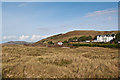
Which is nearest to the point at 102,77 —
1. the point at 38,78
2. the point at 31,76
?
the point at 38,78

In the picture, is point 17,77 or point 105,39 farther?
point 105,39

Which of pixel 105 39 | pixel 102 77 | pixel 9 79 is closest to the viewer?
pixel 9 79

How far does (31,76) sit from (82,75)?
3.49m

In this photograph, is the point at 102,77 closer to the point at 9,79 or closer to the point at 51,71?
the point at 51,71

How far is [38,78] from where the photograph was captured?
6734 mm

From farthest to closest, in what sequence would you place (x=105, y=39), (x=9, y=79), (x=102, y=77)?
(x=105, y=39) → (x=102, y=77) → (x=9, y=79)

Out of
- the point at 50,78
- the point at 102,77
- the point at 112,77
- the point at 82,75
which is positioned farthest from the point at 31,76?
the point at 112,77

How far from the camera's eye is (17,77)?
270 inches

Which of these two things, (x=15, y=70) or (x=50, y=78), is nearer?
(x=50, y=78)

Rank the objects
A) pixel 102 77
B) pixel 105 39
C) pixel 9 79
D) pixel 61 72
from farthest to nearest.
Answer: pixel 105 39 < pixel 61 72 < pixel 102 77 < pixel 9 79

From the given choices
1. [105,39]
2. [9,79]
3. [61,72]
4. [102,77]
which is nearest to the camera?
[9,79]

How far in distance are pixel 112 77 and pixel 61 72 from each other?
3.52 metres

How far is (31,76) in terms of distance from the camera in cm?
704

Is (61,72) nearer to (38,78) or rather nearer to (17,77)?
(38,78)
